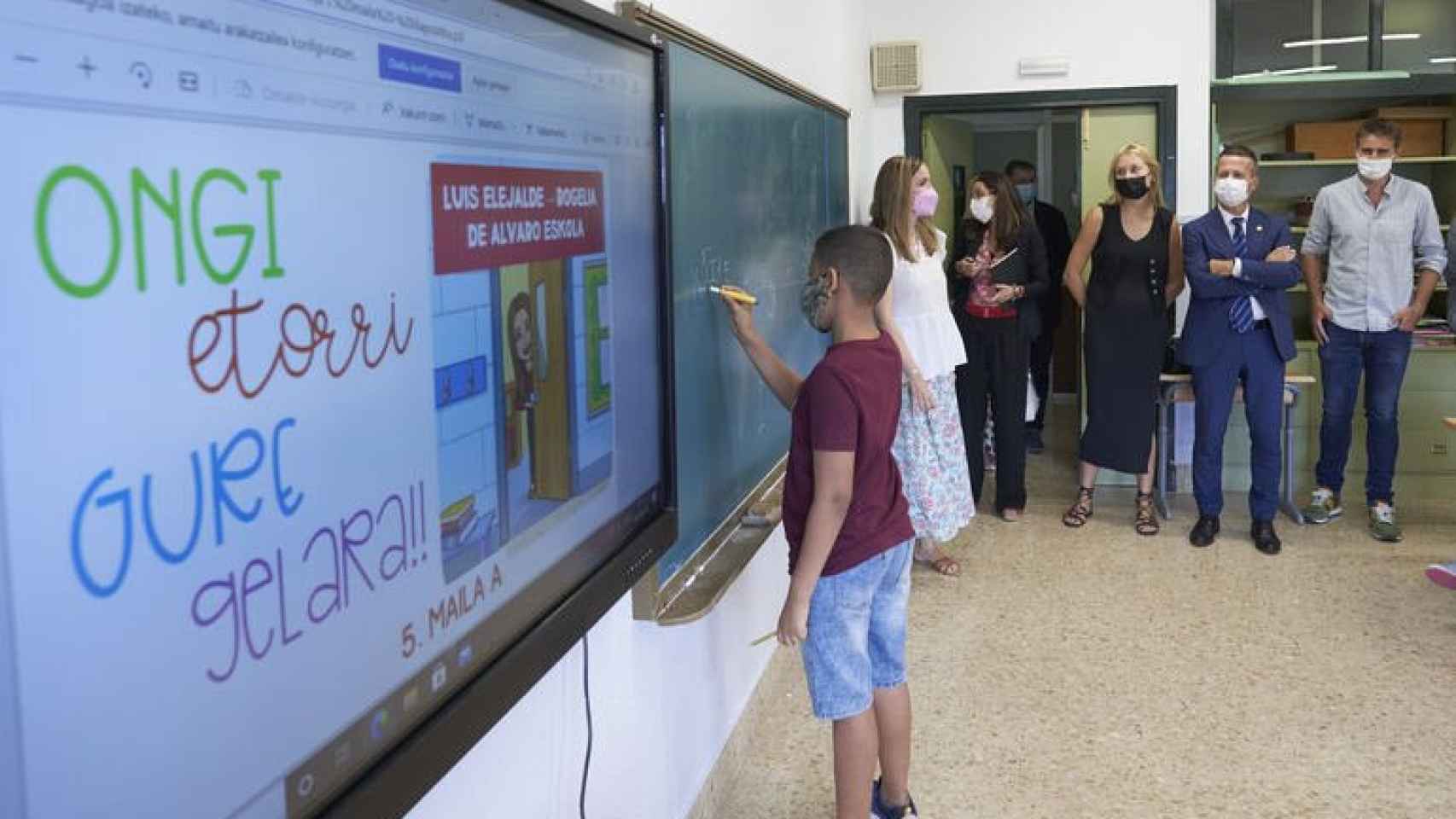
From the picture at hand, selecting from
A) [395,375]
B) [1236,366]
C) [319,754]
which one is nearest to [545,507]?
[395,375]

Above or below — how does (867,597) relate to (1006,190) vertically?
below

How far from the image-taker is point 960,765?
3141 millimetres

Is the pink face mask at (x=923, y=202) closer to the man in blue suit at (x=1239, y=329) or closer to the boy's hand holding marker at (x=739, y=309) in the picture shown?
the man in blue suit at (x=1239, y=329)

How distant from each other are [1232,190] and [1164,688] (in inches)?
83.4

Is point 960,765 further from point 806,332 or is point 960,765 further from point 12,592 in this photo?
point 12,592

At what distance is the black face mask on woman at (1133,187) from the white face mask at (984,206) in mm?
497

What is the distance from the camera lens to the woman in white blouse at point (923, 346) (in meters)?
4.04

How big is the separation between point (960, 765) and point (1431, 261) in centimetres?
324

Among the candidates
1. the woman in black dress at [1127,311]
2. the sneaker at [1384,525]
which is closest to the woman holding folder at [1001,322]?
the woman in black dress at [1127,311]

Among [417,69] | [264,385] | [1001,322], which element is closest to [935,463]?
[1001,322]

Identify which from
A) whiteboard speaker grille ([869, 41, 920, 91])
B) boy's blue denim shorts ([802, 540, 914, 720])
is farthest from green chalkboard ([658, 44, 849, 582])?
whiteboard speaker grille ([869, 41, 920, 91])

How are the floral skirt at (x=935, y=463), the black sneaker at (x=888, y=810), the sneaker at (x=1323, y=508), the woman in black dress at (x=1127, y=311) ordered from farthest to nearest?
the sneaker at (x=1323, y=508) → the woman in black dress at (x=1127, y=311) → the floral skirt at (x=935, y=463) → the black sneaker at (x=888, y=810)

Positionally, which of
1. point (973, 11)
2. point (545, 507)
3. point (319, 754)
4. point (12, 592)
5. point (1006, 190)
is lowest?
point (319, 754)

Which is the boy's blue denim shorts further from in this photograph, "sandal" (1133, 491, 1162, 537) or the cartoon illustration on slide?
"sandal" (1133, 491, 1162, 537)
